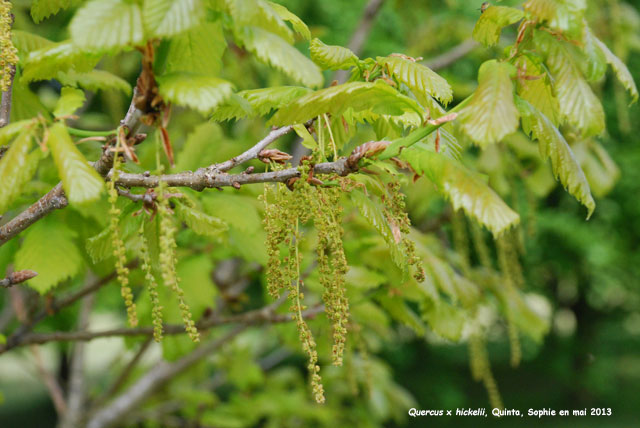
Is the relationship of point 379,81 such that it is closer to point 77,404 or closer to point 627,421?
point 77,404

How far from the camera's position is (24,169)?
99cm

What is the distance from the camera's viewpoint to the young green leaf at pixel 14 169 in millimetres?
976

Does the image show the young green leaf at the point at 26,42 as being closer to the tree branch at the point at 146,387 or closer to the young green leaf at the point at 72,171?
the young green leaf at the point at 72,171

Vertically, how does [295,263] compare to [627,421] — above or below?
above

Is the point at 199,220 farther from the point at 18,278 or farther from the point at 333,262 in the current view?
the point at 18,278

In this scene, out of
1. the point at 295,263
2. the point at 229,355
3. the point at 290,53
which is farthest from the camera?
the point at 229,355

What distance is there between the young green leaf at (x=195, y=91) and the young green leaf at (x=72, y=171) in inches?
7.1

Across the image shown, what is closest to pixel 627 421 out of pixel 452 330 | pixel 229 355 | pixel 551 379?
pixel 551 379

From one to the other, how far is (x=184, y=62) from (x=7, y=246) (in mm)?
1154

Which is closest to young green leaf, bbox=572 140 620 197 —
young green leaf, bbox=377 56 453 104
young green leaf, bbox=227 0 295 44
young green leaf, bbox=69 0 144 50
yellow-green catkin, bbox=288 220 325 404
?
young green leaf, bbox=377 56 453 104

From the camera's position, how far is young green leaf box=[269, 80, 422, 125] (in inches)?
40.6

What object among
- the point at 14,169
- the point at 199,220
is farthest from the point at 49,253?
the point at 14,169

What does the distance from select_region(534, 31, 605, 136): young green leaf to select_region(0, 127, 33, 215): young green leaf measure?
95 cm

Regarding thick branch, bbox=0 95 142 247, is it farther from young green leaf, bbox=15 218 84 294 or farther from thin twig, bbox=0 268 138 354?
thin twig, bbox=0 268 138 354
